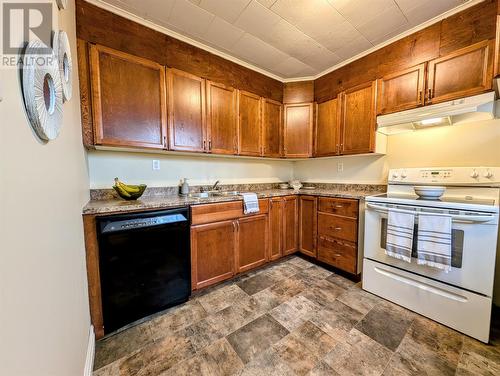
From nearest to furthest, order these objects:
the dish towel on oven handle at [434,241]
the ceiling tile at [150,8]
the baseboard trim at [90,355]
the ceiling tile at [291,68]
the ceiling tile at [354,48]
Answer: the baseboard trim at [90,355] < the dish towel on oven handle at [434,241] < the ceiling tile at [150,8] < the ceiling tile at [354,48] < the ceiling tile at [291,68]

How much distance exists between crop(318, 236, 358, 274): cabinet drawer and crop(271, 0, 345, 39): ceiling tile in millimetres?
2161

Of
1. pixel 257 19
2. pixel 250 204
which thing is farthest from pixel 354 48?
pixel 250 204

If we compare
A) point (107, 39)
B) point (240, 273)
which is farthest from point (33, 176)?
point (240, 273)

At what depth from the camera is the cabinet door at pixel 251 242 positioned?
218cm

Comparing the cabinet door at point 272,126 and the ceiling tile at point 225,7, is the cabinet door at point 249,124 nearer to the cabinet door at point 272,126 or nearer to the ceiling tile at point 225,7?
the cabinet door at point 272,126

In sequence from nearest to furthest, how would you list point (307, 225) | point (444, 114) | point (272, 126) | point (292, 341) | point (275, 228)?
point (292, 341)
point (444, 114)
point (275, 228)
point (307, 225)
point (272, 126)

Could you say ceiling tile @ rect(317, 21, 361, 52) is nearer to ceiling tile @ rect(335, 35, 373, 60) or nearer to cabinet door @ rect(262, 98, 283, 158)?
ceiling tile @ rect(335, 35, 373, 60)

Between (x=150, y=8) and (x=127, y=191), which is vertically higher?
(x=150, y=8)

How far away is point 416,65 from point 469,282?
1880mm

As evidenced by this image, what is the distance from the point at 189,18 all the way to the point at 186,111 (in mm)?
770

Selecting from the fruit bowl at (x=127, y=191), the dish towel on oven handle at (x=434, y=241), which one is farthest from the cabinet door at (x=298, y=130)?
the fruit bowl at (x=127, y=191)

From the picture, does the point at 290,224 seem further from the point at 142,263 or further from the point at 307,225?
the point at 142,263

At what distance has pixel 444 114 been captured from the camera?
163cm

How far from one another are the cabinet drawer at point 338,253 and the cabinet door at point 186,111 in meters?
1.82
